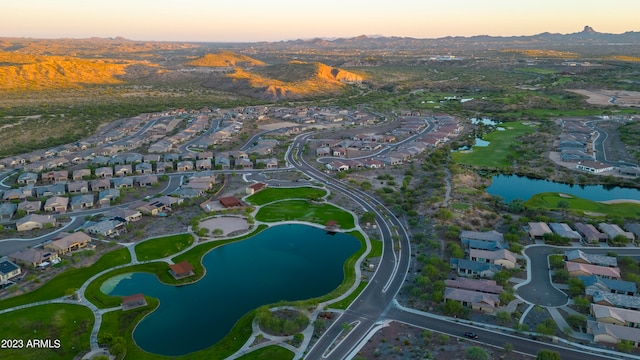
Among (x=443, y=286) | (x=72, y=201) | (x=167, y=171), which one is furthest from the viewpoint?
(x=167, y=171)

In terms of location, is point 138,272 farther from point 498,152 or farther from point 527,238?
point 498,152

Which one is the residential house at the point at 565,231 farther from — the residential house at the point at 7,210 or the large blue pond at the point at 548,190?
the residential house at the point at 7,210

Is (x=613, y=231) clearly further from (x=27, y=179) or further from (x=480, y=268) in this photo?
(x=27, y=179)

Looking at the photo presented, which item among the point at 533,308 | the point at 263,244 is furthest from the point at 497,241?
the point at 263,244

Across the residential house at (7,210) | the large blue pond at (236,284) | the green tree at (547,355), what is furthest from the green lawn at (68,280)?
the green tree at (547,355)

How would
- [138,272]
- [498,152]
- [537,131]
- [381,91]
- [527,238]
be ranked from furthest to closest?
1. [381,91]
2. [537,131]
3. [498,152]
4. [527,238]
5. [138,272]

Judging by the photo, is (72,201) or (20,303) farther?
(72,201)

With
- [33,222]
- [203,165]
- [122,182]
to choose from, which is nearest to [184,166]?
[203,165]
